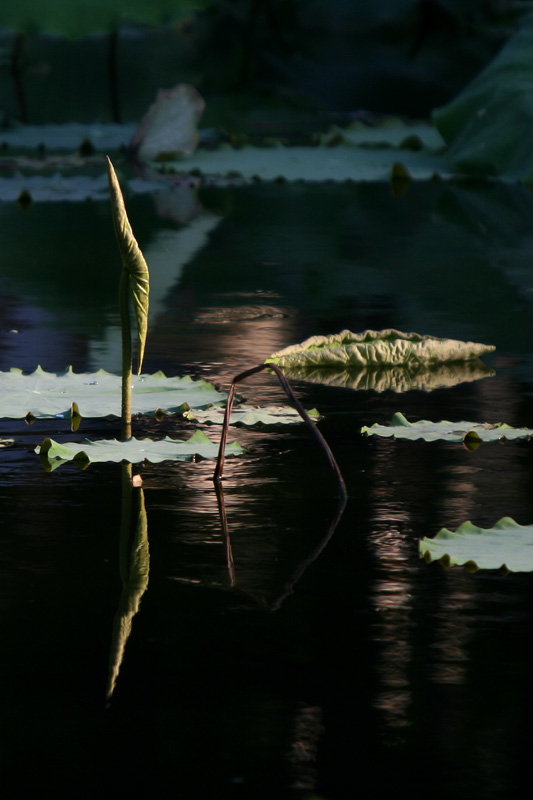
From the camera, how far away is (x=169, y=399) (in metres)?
2.66

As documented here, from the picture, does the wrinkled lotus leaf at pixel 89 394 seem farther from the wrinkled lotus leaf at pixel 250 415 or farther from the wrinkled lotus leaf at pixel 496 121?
the wrinkled lotus leaf at pixel 496 121

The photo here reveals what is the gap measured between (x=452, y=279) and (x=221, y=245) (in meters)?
1.19

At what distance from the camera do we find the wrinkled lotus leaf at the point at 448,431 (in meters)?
2.42

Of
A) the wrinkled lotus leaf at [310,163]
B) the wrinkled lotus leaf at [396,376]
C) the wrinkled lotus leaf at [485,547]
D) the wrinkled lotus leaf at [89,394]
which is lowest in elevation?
the wrinkled lotus leaf at [310,163]

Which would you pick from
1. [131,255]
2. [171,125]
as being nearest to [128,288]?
[131,255]

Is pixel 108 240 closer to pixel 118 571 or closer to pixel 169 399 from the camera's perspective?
pixel 169 399

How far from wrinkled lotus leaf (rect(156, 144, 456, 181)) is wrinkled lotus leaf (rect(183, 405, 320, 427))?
4734mm

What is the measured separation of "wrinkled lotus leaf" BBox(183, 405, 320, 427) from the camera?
254cm

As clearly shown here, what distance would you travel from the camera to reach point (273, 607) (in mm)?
1670

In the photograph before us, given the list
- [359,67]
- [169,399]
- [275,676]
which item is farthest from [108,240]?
[359,67]

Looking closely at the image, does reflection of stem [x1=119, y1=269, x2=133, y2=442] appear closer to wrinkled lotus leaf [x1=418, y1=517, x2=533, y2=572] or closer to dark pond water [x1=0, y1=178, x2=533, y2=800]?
dark pond water [x1=0, y1=178, x2=533, y2=800]

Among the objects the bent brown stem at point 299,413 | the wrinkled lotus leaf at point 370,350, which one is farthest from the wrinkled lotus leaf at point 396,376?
the bent brown stem at point 299,413

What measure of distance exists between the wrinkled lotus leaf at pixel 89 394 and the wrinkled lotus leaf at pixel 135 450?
0.20m

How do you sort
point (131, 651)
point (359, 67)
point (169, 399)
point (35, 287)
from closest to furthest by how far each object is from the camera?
point (131, 651) < point (169, 399) < point (35, 287) < point (359, 67)
